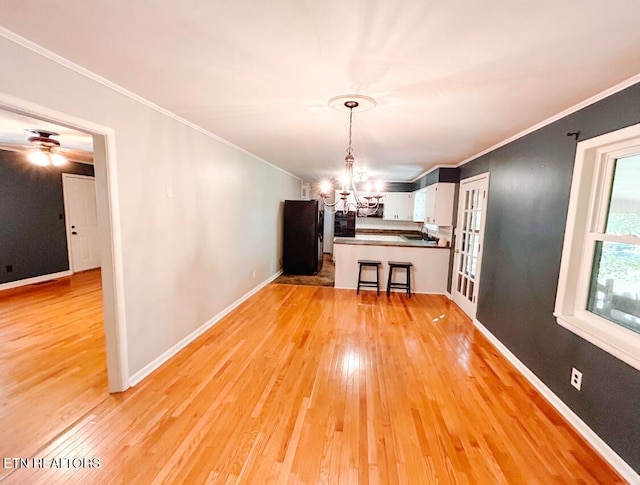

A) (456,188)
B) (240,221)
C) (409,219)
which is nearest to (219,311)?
(240,221)

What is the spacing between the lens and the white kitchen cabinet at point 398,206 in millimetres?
7848

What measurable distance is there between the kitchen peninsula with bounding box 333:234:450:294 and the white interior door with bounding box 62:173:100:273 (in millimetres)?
5130

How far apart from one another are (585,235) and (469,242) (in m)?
2.26

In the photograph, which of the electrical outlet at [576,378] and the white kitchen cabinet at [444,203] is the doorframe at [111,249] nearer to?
the electrical outlet at [576,378]

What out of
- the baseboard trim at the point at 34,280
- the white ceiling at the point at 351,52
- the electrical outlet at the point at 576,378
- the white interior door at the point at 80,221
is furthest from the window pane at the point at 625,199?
the baseboard trim at the point at 34,280

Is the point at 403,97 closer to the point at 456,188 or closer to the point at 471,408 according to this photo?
the point at 471,408

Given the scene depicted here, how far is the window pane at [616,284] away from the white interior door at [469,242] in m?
1.71

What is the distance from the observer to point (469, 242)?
4.38m

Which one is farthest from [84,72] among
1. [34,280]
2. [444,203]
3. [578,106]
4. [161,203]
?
[34,280]

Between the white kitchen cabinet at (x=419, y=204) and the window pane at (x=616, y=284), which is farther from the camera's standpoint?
the white kitchen cabinet at (x=419, y=204)

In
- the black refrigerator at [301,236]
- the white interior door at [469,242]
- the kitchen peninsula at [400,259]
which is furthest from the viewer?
the black refrigerator at [301,236]

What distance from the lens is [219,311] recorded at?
3781 millimetres

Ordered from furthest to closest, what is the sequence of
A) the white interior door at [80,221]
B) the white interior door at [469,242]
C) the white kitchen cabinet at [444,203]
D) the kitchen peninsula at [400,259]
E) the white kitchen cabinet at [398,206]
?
the white kitchen cabinet at [398,206] → the white interior door at [80,221] → the kitchen peninsula at [400,259] → the white kitchen cabinet at [444,203] → the white interior door at [469,242]

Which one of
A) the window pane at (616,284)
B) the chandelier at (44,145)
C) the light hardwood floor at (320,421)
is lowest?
the light hardwood floor at (320,421)
